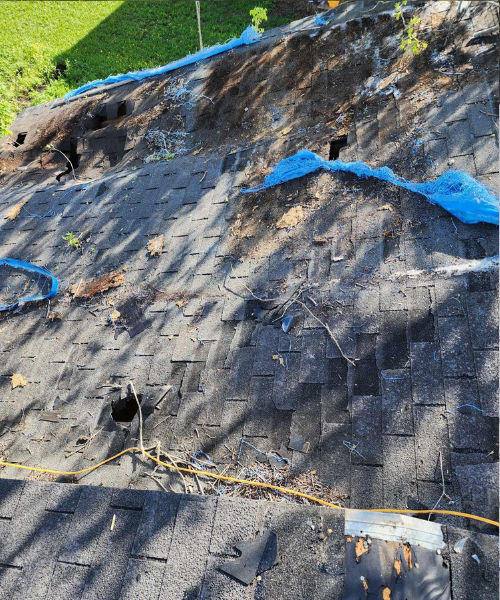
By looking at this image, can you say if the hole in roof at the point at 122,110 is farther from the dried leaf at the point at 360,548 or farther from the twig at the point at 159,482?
the dried leaf at the point at 360,548

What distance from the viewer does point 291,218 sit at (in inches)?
195

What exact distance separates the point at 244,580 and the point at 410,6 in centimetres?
687

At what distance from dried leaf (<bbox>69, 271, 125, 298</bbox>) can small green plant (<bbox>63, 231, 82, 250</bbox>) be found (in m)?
0.69

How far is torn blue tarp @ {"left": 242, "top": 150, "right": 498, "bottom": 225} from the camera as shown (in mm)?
3877

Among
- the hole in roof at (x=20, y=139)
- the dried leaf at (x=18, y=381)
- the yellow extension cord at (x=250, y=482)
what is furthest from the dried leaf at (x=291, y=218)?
the hole in roof at (x=20, y=139)

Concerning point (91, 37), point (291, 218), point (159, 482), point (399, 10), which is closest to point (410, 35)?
point (399, 10)

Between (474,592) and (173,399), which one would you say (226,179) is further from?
(474,592)

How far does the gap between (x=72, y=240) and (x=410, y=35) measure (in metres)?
5.13

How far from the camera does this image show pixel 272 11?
15.2 m

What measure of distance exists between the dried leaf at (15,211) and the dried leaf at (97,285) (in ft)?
7.10

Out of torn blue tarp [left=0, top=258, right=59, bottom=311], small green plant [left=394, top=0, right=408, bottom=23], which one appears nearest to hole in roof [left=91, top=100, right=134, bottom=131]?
torn blue tarp [left=0, top=258, right=59, bottom=311]

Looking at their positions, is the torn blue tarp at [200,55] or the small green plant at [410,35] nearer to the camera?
the small green plant at [410,35]

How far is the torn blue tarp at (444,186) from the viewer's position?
3877 mm

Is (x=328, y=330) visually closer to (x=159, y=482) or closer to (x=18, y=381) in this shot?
(x=159, y=482)
